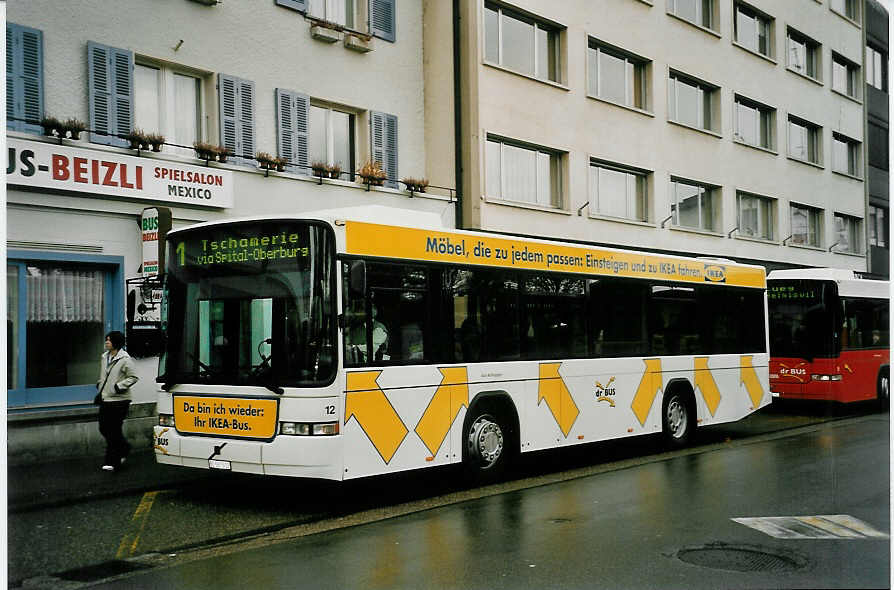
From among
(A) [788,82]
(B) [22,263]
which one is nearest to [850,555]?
(A) [788,82]

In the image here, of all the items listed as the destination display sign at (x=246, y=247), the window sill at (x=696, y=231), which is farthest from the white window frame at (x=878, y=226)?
the window sill at (x=696, y=231)

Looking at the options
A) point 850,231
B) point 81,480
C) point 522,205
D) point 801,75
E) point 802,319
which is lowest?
point 81,480

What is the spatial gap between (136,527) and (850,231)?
789cm

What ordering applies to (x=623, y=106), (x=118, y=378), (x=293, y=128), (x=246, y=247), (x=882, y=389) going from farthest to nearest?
(x=623, y=106), (x=882, y=389), (x=293, y=128), (x=118, y=378), (x=246, y=247)

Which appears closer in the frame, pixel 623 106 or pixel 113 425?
pixel 113 425

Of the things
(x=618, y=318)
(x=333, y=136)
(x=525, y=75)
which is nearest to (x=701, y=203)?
(x=525, y=75)

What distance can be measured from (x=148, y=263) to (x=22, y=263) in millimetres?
1563

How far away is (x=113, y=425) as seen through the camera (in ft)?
36.8

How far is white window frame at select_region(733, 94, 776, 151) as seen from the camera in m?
12.5

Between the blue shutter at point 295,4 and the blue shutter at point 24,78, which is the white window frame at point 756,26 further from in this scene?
the blue shutter at point 24,78

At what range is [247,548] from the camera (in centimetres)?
729

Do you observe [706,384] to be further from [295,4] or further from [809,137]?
[295,4]

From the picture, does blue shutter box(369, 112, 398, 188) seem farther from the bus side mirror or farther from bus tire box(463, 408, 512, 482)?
the bus side mirror

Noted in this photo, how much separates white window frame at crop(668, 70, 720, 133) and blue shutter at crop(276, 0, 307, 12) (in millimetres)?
6841
